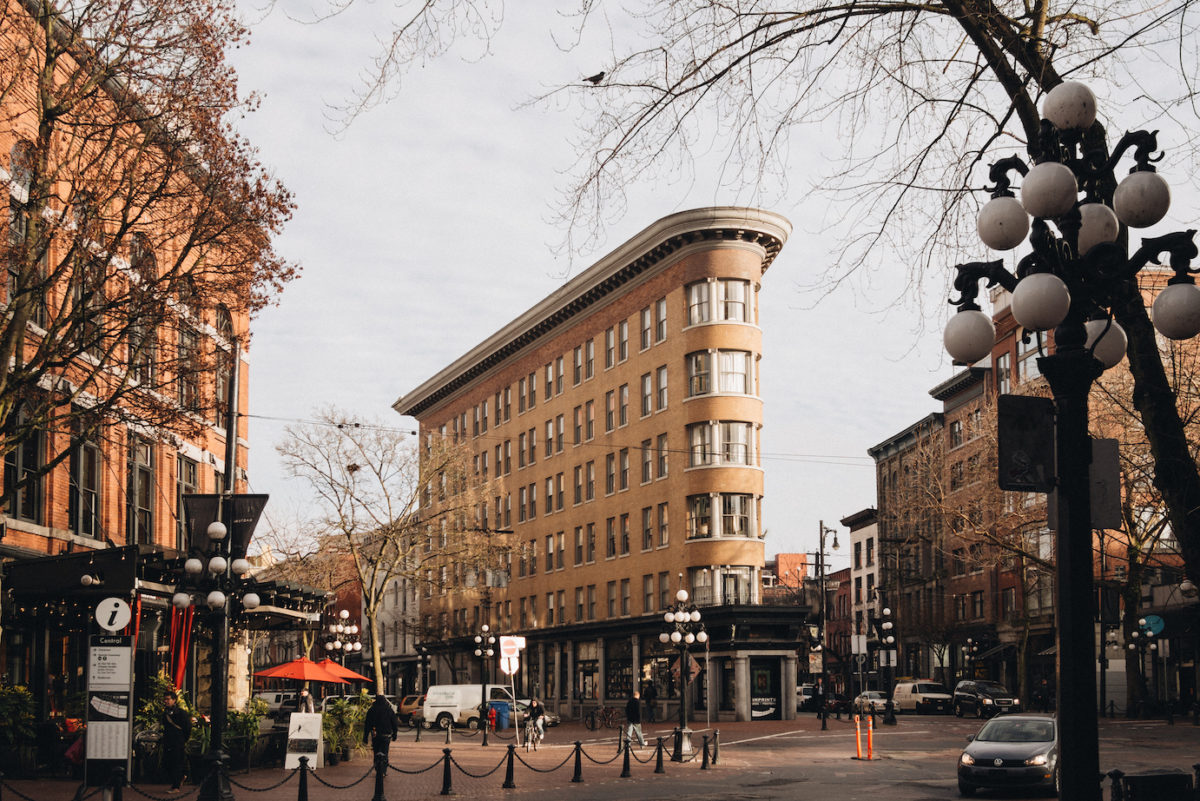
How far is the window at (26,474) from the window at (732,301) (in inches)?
1479

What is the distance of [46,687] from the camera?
27.7 metres

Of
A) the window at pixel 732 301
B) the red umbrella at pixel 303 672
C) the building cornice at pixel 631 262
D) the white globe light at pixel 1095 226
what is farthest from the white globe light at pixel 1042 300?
the window at pixel 732 301

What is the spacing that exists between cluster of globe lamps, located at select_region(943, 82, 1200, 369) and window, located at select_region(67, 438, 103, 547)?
2374 cm

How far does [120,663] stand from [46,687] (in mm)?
10320

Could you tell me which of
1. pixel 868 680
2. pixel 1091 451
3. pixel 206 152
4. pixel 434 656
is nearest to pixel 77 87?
pixel 206 152

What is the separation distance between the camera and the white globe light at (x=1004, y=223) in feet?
29.0

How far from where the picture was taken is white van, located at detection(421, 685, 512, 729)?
58188mm

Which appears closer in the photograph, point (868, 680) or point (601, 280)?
point (601, 280)

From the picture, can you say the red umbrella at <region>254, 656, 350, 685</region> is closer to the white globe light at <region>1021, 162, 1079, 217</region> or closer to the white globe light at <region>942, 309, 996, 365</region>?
the white globe light at <region>942, 309, 996, 365</region>

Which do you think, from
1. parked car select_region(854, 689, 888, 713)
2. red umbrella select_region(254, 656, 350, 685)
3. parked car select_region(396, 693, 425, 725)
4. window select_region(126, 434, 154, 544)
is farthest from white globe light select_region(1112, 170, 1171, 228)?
parked car select_region(396, 693, 425, 725)

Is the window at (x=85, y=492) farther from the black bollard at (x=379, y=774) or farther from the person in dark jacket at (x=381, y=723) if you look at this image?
the black bollard at (x=379, y=774)

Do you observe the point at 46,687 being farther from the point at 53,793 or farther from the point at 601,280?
the point at 601,280

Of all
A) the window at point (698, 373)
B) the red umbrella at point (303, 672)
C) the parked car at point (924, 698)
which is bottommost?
the parked car at point (924, 698)

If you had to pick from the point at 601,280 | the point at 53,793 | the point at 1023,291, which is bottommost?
the point at 53,793
